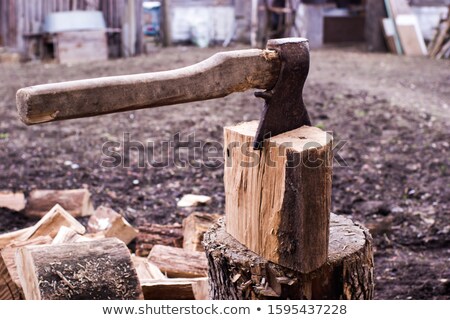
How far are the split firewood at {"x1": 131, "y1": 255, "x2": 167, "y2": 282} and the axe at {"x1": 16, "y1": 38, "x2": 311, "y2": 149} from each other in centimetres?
99

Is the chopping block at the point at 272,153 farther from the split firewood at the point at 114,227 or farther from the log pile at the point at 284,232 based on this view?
the split firewood at the point at 114,227

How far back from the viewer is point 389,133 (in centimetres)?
586

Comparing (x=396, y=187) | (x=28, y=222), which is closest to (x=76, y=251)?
(x=28, y=222)

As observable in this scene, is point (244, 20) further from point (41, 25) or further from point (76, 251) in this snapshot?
point (76, 251)

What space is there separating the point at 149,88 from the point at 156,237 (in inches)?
61.6

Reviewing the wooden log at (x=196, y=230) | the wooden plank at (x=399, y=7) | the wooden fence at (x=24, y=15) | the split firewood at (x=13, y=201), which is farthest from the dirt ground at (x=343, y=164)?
the wooden plank at (x=399, y=7)

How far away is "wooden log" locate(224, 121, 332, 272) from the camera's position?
180 centimetres

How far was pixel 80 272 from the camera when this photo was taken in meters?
2.01

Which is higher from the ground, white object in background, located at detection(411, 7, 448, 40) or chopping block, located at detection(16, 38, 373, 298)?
white object in background, located at detection(411, 7, 448, 40)

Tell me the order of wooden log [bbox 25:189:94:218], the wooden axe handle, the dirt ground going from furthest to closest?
wooden log [bbox 25:189:94:218], the dirt ground, the wooden axe handle

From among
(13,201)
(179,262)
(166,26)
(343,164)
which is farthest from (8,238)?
(166,26)

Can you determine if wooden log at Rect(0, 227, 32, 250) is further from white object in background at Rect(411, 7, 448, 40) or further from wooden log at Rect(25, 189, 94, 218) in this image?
white object in background at Rect(411, 7, 448, 40)

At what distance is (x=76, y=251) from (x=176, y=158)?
304 cm

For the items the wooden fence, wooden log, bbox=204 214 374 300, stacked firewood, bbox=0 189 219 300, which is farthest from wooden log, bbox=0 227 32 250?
the wooden fence
